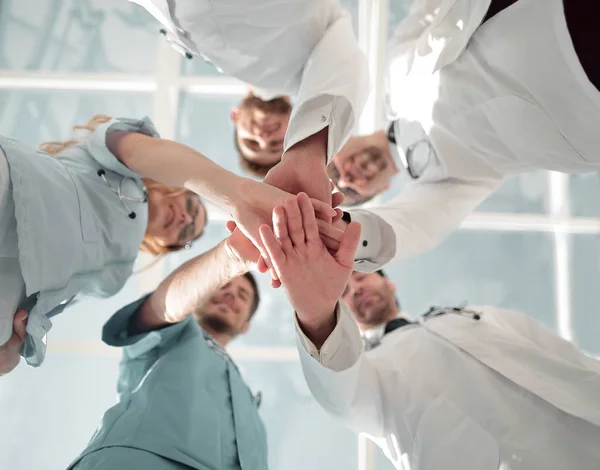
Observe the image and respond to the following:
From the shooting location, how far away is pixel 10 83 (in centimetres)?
231

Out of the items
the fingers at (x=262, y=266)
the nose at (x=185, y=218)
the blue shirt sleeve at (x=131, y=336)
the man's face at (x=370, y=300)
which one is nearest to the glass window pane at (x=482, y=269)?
the man's face at (x=370, y=300)

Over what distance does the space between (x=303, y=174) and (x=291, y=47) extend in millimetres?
352

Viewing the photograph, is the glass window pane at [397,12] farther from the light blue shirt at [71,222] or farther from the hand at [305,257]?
the hand at [305,257]

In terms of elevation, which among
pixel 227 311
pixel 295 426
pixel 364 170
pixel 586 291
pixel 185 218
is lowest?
pixel 295 426

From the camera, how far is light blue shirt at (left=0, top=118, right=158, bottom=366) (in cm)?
98

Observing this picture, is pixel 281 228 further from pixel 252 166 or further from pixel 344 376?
pixel 252 166

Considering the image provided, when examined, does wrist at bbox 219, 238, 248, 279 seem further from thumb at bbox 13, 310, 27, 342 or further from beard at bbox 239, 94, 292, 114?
beard at bbox 239, 94, 292, 114

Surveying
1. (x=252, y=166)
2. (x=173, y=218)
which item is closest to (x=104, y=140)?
(x=173, y=218)

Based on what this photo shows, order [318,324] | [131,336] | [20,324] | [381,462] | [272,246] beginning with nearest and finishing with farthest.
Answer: [272,246], [318,324], [20,324], [131,336], [381,462]

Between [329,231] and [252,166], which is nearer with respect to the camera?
[329,231]

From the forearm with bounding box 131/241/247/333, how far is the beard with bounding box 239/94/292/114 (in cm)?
75

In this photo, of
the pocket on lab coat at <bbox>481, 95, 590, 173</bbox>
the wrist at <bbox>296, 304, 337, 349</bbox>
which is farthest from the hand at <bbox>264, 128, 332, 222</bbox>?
the pocket on lab coat at <bbox>481, 95, 590, 173</bbox>

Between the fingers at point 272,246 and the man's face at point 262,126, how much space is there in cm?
91

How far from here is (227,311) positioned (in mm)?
1787
